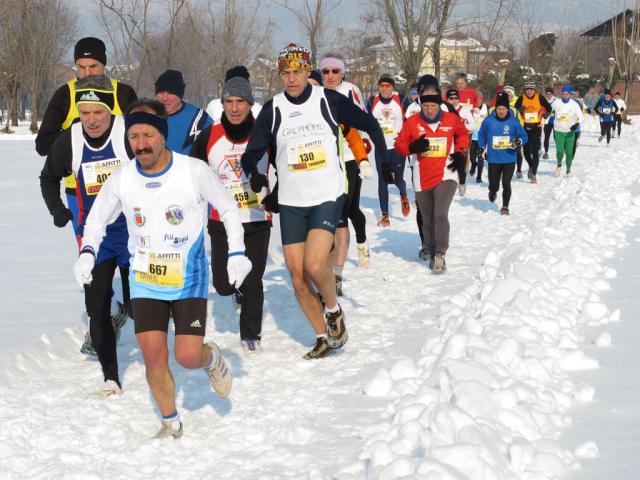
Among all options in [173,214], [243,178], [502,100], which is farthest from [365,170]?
[502,100]

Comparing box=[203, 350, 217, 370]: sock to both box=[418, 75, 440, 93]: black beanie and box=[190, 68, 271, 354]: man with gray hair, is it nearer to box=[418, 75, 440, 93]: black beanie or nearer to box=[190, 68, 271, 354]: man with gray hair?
box=[190, 68, 271, 354]: man with gray hair

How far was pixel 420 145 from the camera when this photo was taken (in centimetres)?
819

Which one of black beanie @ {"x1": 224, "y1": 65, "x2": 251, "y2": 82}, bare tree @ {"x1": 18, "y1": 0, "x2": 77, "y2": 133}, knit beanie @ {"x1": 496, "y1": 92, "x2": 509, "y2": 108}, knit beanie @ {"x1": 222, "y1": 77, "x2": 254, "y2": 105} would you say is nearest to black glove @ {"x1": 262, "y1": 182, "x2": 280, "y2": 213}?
knit beanie @ {"x1": 222, "y1": 77, "x2": 254, "y2": 105}

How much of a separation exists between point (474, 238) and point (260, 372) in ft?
18.4

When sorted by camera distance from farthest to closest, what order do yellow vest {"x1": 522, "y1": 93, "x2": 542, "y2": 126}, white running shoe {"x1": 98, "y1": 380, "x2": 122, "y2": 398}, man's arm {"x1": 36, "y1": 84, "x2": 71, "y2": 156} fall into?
yellow vest {"x1": 522, "y1": 93, "x2": 542, "y2": 126}
man's arm {"x1": 36, "y1": 84, "x2": 71, "y2": 156}
white running shoe {"x1": 98, "y1": 380, "x2": 122, "y2": 398}

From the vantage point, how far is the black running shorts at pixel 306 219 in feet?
17.7

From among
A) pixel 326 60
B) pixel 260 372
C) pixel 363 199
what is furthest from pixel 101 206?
pixel 363 199

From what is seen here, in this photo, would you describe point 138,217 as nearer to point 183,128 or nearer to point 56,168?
point 56,168

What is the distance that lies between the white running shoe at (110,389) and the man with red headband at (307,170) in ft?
4.52

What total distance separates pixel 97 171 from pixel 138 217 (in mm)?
976

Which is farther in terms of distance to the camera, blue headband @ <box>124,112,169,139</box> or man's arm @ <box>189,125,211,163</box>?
man's arm @ <box>189,125,211,163</box>

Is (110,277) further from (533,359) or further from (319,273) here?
(533,359)

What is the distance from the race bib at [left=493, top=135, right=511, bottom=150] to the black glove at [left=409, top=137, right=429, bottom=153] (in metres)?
4.41

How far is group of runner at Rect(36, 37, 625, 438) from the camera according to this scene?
4.14m
